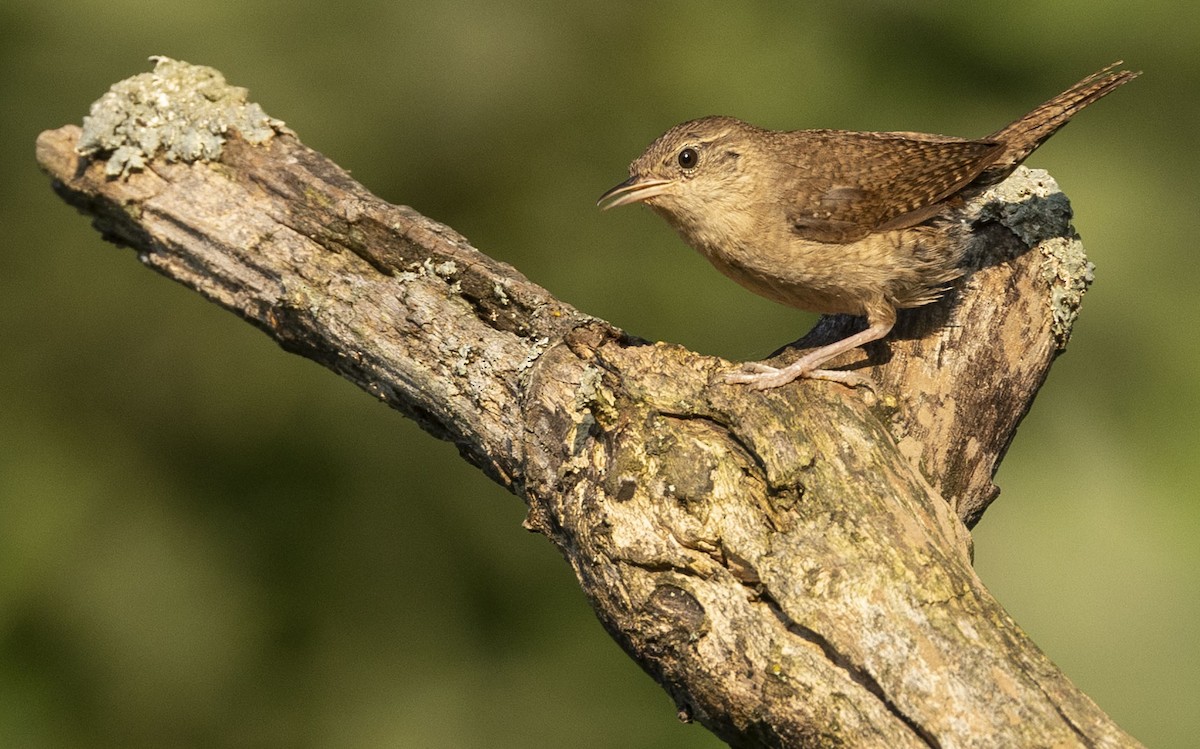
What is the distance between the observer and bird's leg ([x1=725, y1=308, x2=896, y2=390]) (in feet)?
9.44

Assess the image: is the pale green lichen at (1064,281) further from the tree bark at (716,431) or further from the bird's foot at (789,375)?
the bird's foot at (789,375)

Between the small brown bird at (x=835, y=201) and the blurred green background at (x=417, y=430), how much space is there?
2.16m

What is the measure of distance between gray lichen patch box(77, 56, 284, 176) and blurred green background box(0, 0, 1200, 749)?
2299mm

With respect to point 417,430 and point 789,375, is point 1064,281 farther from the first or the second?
point 417,430

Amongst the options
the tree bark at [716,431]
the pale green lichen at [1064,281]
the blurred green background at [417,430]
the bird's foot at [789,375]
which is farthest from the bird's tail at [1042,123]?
the blurred green background at [417,430]

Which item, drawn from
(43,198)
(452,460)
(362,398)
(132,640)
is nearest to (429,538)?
(452,460)

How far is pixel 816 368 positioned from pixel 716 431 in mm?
764

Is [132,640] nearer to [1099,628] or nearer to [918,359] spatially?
[918,359]

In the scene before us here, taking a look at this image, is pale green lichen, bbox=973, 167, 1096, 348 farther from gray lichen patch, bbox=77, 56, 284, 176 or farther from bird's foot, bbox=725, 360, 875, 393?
gray lichen patch, bbox=77, 56, 284, 176

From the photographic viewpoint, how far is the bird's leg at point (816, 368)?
2.88 meters

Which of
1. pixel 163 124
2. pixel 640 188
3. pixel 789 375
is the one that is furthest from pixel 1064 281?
pixel 163 124

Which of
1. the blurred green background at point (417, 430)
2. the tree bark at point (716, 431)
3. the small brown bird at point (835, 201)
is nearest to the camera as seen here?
the tree bark at point (716, 431)

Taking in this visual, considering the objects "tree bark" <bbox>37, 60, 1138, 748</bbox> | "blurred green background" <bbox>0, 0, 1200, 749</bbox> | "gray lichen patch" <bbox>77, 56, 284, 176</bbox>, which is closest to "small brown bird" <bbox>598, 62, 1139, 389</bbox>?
"tree bark" <bbox>37, 60, 1138, 748</bbox>

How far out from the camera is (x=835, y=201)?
360 cm
